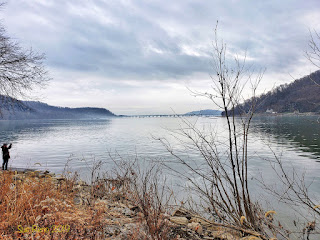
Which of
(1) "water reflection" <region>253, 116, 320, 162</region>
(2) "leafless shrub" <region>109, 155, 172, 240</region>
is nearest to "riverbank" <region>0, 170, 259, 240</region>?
(2) "leafless shrub" <region>109, 155, 172, 240</region>

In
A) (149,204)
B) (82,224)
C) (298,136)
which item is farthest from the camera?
(298,136)

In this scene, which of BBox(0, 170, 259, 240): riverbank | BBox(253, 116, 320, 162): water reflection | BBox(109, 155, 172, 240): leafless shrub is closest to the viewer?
BBox(0, 170, 259, 240): riverbank

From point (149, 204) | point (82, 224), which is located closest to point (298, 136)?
point (149, 204)

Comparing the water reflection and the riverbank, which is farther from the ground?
the riverbank

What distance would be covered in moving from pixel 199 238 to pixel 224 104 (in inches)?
139

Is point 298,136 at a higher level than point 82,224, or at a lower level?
lower

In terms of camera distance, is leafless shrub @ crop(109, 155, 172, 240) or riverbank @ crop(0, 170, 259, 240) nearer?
riverbank @ crop(0, 170, 259, 240)

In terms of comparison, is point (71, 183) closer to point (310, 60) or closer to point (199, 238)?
point (199, 238)

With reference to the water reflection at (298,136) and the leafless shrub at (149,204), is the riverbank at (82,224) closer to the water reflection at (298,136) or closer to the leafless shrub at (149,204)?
the leafless shrub at (149,204)

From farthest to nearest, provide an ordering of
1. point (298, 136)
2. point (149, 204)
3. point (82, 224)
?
point (298, 136) → point (149, 204) → point (82, 224)

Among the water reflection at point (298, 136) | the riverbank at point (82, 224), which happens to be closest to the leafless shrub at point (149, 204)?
the riverbank at point (82, 224)

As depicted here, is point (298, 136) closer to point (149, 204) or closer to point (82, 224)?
point (149, 204)

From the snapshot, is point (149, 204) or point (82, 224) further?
point (149, 204)

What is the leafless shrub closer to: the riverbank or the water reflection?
the riverbank
